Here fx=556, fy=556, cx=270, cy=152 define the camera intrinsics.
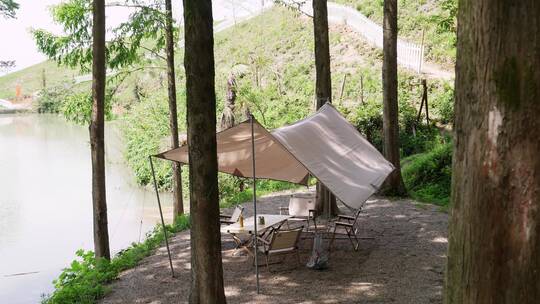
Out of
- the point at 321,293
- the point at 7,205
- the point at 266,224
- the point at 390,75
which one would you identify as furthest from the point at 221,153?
the point at 7,205

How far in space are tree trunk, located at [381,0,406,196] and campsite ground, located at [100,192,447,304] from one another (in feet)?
8.66

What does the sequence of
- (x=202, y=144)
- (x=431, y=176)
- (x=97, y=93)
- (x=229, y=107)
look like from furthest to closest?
(x=229, y=107) < (x=431, y=176) < (x=97, y=93) < (x=202, y=144)

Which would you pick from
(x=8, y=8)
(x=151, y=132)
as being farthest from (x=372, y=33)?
(x=8, y=8)

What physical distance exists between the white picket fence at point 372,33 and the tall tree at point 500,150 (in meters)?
16.3

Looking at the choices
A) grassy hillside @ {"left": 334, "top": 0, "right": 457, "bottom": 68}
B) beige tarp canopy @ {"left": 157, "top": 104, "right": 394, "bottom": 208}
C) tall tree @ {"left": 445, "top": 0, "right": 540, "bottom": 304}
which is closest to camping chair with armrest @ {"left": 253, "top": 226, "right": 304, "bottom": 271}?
beige tarp canopy @ {"left": 157, "top": 104, "right": 394, "bottom": 208}

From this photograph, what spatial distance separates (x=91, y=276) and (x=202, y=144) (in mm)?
4357

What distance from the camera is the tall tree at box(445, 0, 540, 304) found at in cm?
274

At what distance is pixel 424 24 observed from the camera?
27.8m

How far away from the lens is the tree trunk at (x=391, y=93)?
12.6 m

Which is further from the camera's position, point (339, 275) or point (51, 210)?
point (51, 210)

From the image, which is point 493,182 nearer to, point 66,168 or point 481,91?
point 481,91

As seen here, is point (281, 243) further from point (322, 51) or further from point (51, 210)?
point (51, 210)

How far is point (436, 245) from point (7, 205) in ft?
59.2

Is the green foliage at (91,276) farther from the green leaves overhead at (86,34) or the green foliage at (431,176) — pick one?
the green foliage at (431,176)
